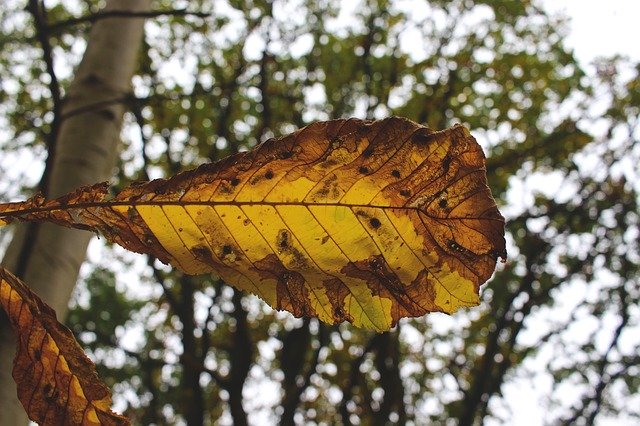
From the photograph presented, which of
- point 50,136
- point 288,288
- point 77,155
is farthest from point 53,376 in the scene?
point 77,155

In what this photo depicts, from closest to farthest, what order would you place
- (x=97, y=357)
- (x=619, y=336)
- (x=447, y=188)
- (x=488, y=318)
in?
(x=447, y=188)
(x=619, y=336)
(x=488, y=318)
(x=97, y=357)

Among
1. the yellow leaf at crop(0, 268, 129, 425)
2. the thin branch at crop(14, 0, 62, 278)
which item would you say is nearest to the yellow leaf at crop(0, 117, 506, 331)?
the yellow leaf at crop(0, 268, 129, 425)

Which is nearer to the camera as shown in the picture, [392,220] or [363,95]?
[392,220]

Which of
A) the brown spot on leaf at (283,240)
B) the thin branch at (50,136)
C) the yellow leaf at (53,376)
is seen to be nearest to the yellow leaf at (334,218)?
the brown spot on leaf at (283,240)

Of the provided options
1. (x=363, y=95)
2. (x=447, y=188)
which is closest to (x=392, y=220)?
(x=447, y=188)

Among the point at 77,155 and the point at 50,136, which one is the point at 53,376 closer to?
the point at 50,136

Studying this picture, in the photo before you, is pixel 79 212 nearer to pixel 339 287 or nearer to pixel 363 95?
pixel 339 287
